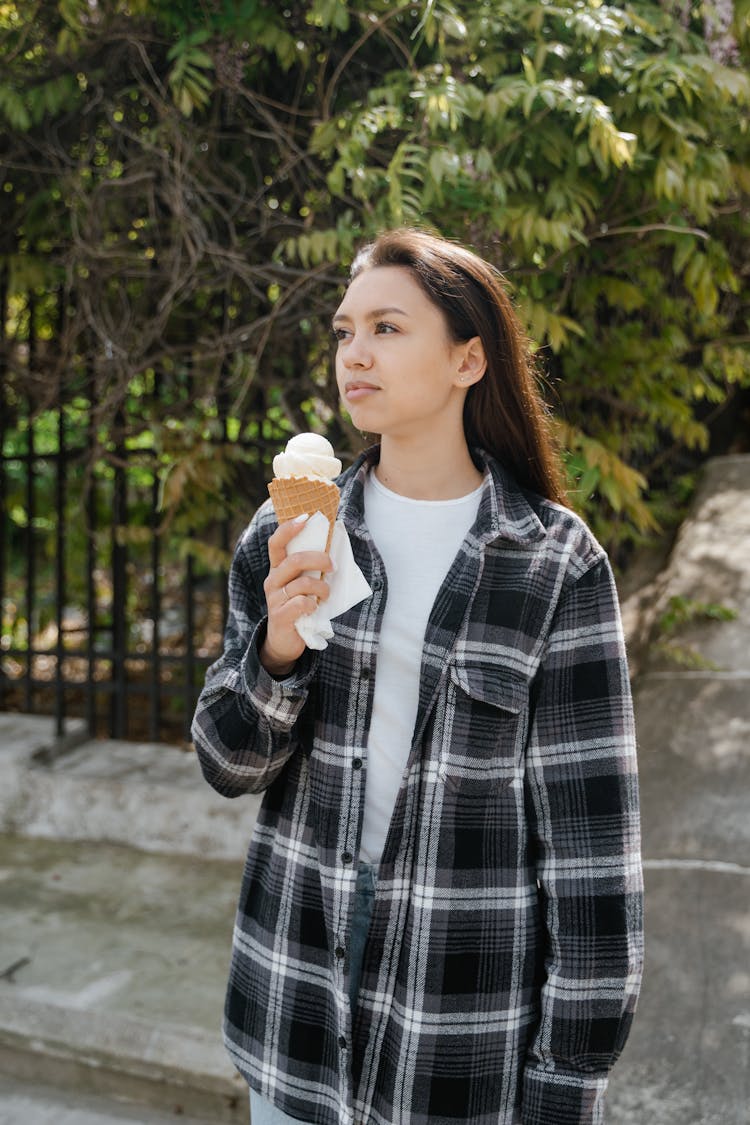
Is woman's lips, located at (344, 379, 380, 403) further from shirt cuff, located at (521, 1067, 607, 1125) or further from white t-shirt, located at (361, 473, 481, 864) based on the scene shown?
shirt cuff, located at (521, 1067, 607, 1125)

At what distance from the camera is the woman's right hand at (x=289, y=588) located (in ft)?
4.97

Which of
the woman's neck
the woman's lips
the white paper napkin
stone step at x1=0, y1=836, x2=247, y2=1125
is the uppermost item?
the woman's lips

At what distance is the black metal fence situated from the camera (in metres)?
4.58

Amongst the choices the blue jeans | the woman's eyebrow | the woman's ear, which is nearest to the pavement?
the blue jeans

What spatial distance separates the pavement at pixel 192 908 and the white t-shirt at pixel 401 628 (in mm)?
1498

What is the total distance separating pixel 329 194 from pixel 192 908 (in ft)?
8.92

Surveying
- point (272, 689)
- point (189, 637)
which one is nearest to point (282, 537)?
point (272, 689)

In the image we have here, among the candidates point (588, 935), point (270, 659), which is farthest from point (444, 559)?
point (588, 935)

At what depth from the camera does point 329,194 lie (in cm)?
372

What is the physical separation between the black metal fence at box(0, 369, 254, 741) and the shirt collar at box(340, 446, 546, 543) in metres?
2.49

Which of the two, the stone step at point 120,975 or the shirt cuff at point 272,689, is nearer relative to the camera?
the shirt cuff at point 272,689

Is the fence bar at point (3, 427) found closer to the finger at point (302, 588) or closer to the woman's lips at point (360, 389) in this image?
the woman's lips at point (360, 389)

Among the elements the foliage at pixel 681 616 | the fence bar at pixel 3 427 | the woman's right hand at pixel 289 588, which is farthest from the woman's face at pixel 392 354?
the foliage at pixel 681 616

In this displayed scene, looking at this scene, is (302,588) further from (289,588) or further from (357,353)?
(357,353)
